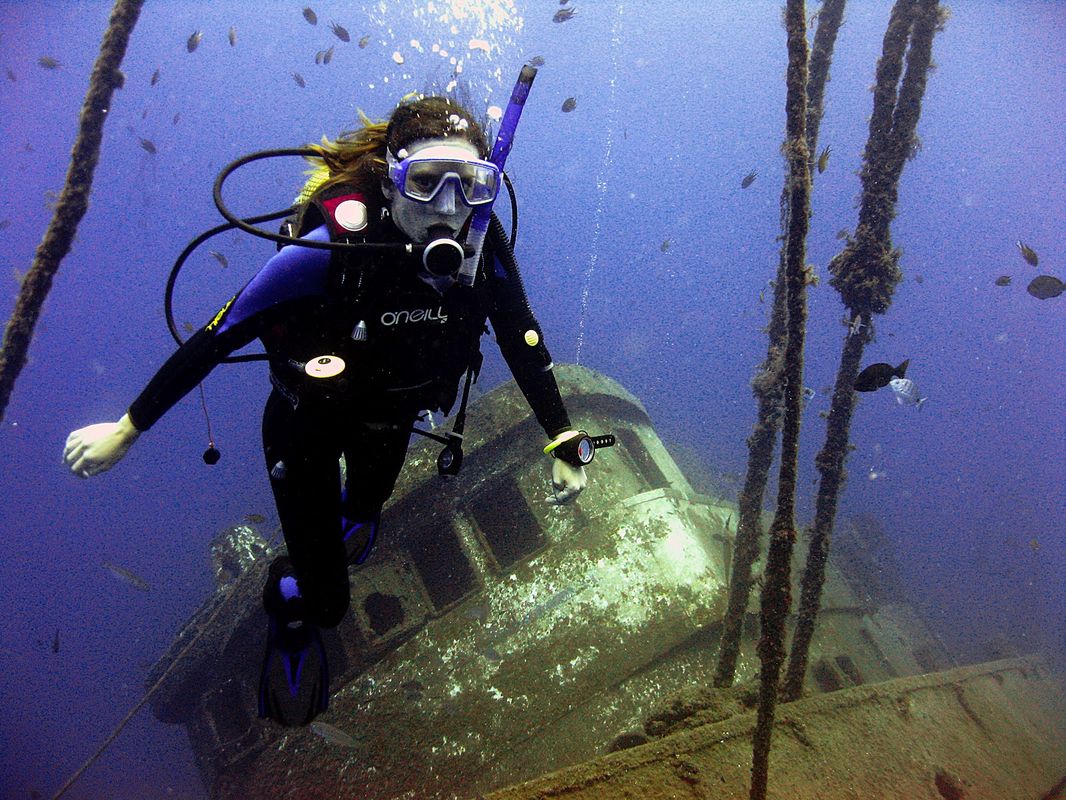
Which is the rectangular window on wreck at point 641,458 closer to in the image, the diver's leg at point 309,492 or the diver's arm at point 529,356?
the diver's arm at point 529,356

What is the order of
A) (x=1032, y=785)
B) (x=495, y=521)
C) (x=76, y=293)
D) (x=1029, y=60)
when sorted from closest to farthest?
(x=1032, y=785)
(x=495, y=521)
(x=1029, y=60)
(x=76, y=293)

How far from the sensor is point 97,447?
226 centimetres

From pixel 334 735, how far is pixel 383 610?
3.93 ft

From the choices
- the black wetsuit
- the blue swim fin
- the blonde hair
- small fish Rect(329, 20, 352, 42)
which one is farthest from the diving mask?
small fish Rect(329, 20, 352, 42)

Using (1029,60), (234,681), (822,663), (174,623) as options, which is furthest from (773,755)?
(1029,60)

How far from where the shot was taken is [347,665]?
17.5 feet

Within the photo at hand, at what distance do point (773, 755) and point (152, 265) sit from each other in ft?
430

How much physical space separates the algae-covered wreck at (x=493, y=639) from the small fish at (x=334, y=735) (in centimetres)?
6

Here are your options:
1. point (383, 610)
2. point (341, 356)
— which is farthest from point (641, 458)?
point (341, 356)

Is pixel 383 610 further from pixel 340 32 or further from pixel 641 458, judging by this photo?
pixel 340 32

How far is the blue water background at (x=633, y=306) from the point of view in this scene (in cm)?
2952

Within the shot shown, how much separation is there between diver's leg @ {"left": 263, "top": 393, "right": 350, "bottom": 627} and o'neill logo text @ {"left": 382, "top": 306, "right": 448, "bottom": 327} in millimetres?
563

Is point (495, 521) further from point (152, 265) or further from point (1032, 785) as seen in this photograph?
point (152, 265)

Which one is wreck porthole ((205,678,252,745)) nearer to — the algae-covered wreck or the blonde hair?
the algae-covered wreck
